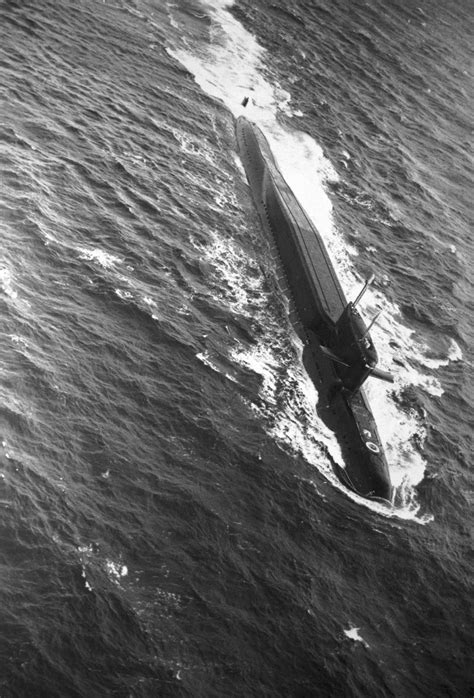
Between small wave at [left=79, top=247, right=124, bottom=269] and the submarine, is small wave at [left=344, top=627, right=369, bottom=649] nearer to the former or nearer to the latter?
the submarine

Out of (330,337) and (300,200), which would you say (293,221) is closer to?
(300,200)

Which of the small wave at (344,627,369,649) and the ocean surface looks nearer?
the ocean surface

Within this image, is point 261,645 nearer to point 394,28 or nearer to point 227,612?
point 227,612

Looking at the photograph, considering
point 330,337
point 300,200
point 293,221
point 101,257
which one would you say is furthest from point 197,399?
point 300,200

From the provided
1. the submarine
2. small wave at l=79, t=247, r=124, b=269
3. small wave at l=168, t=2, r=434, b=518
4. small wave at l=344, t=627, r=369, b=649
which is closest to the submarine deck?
the submarine

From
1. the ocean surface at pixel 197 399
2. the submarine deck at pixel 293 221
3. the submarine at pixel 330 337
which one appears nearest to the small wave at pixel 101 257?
the ocean surface at pixel 197 399

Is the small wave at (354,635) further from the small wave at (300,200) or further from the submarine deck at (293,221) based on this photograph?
the submarine deck at (293,221)
